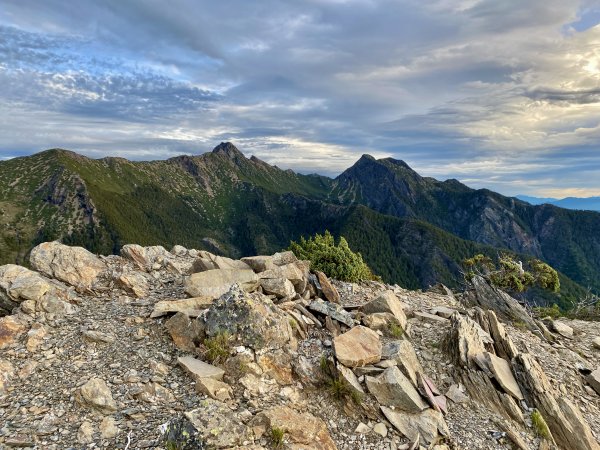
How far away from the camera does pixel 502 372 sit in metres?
15.4

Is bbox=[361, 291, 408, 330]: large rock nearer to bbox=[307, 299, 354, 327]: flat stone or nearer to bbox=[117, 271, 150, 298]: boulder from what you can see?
bbox=[307, 299, 354, 327]: flat stone

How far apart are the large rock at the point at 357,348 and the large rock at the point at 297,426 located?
2.72 metres

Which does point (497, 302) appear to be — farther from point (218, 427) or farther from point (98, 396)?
point (98, 396)

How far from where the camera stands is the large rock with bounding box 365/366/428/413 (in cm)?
1256

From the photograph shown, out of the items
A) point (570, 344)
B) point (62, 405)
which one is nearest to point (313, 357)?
point (62, 405)

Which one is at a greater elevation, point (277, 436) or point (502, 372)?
point (277, 436)

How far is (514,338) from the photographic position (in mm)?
19578

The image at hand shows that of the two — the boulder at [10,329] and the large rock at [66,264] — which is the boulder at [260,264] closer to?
the large rock at [66,264]

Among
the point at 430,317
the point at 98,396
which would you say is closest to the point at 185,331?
the point at 98,396

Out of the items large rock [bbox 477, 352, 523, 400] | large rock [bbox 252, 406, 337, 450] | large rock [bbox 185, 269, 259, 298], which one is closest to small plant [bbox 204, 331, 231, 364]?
large rock [bbox 252, 406, 337, 450]

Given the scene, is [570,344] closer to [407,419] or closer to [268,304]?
[407,419]

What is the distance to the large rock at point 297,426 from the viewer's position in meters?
10.6

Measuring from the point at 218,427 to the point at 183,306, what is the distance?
722 centimetres

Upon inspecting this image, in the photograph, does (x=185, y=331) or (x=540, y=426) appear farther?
(x=185, y=331)
